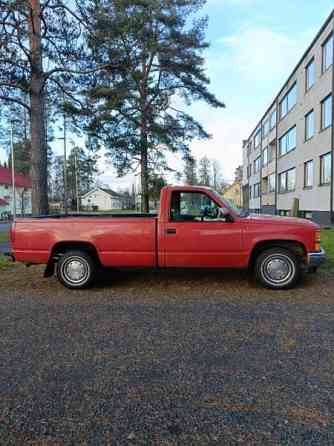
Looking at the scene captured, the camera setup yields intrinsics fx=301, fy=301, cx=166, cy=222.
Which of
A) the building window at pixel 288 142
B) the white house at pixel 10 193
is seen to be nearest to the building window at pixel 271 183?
the building window at pixel 288 142

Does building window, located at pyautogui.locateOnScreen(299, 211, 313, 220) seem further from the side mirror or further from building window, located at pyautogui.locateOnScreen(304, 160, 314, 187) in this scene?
the side mirror

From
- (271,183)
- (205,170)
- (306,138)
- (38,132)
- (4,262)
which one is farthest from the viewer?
(205,170)

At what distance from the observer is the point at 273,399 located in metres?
2.40

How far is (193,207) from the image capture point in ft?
18.7

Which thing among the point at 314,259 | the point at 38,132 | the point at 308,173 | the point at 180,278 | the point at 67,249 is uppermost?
the point at 308,173

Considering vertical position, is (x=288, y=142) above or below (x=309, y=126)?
above

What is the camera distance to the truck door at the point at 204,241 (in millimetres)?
5309

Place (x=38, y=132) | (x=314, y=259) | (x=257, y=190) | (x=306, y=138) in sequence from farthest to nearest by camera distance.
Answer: (x=257, y=190), (x=306, y=138), (x=38, y=132), (x=314, y=259)

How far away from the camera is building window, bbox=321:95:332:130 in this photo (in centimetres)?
1770

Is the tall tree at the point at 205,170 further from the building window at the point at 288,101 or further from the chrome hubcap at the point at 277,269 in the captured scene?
the chrome hubcap at the point at 277,269

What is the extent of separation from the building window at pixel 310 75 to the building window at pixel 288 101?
2.62m

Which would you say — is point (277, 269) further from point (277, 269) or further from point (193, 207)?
point (193, 207)

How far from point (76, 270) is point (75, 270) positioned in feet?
0.07

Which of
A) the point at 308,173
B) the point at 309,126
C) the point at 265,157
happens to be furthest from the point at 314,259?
the point at 265,157
